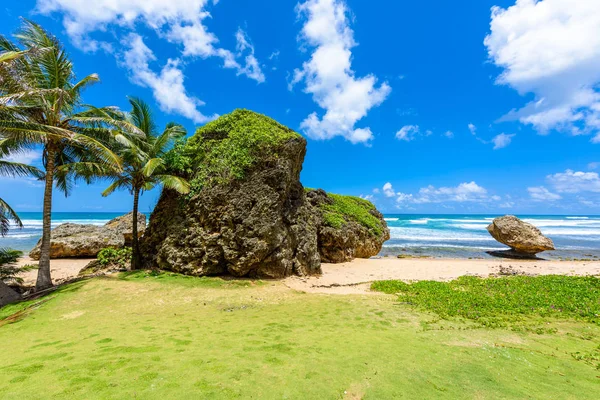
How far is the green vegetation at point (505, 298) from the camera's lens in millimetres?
7842

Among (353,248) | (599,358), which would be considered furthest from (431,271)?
(599,358)

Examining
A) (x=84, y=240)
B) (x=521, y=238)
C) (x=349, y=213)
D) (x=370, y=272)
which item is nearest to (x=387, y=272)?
Answer: (x=370, y=272)

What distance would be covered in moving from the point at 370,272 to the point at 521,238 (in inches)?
599

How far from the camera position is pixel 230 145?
43.9 ft

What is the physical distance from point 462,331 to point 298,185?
10.2 m

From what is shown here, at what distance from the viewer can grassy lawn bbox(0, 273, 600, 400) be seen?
159 inches

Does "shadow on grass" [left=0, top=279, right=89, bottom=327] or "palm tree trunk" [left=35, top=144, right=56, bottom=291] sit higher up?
"palm tree trunk" [left=35, top=144, right=56, bottom=291]

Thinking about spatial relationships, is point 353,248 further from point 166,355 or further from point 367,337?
point 166,355

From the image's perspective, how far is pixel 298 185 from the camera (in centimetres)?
1519

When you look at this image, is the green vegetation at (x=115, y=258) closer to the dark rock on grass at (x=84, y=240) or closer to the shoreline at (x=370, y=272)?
the shoreline at (x=370, y=272)

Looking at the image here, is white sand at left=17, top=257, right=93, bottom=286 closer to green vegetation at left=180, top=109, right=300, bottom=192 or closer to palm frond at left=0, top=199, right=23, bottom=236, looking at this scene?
palm frond at left=0, top=199, right=23, bottom=236

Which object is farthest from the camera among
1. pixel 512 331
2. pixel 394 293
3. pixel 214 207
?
pixel 214 207

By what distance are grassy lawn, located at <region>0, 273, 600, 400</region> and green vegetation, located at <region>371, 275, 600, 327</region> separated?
1.34 ft

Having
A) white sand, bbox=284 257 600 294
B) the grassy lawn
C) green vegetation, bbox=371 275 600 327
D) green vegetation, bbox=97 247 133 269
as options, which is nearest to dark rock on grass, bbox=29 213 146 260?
green vegetation, bbox=97 247 133 269
